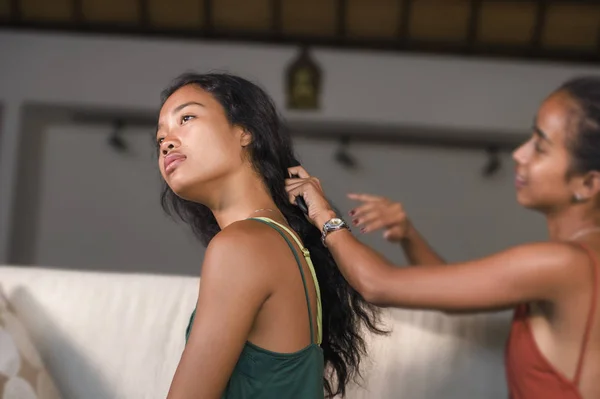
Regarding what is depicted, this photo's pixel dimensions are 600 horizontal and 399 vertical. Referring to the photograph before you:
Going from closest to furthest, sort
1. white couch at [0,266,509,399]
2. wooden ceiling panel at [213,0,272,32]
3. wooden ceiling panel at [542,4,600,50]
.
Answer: white couch at [0,266,509,399] → wooden ceiling panel at [542,4,600,50] → wooden ceiling panel at [213,0,272,32]

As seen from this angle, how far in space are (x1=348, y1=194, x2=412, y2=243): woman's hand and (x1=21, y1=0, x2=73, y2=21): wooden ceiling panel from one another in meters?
3.15

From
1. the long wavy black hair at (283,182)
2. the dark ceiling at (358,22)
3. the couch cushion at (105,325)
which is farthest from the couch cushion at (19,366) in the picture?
the dark ceiling at (358,22)

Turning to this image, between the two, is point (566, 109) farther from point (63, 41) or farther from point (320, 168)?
point (63, 41)

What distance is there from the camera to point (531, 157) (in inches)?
44.6

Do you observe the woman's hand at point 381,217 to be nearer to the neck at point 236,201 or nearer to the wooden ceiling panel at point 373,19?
the neck at point 236,201

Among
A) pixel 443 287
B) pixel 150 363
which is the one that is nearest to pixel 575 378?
pixel 443 287

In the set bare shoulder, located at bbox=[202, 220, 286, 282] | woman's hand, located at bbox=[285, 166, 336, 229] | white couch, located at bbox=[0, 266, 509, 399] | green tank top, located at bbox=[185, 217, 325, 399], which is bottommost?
white couch, located at bbox=[0, 266, 509, 399]

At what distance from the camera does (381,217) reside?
1.54 metres

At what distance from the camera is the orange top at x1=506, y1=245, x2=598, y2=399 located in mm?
1089

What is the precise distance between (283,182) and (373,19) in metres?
2.88

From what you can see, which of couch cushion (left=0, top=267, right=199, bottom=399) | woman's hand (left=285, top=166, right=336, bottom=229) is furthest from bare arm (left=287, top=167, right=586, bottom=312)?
couch cushion (left=0, top=267, right=199, bottom=399)

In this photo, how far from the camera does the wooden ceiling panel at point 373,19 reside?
397 cm

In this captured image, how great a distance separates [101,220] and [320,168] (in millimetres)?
1324

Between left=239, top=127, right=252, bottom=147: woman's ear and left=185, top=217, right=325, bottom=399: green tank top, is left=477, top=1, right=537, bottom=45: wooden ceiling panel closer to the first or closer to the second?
left=239, top=127, right=252, bottom=147: woman's ear
